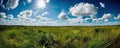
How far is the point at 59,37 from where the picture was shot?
5.56 ft

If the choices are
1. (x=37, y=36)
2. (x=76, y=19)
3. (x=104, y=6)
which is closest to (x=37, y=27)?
(x=37, y=36)

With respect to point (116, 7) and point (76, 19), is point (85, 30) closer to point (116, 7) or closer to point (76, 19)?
point (76, 19)

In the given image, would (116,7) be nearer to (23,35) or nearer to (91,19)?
(91,19)

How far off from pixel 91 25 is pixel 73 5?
16 centimetres

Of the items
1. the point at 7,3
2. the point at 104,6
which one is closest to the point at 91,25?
the point at 104,6

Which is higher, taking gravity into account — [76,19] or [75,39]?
[76,19]

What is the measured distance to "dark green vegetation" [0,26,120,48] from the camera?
5.58 ft

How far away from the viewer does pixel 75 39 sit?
1.70 metres

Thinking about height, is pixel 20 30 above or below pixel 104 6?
below

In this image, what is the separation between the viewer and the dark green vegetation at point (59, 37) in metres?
1.70

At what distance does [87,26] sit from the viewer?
1733 mm

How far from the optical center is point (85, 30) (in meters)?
1.73

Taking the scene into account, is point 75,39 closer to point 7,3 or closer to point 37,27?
point 37,27

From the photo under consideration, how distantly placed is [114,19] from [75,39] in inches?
10.1
